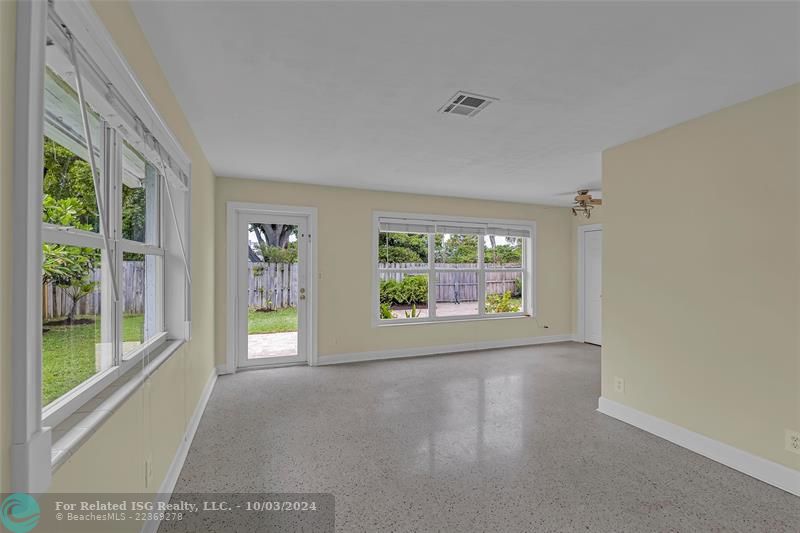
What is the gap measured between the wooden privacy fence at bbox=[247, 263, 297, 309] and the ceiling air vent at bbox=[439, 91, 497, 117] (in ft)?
10.0

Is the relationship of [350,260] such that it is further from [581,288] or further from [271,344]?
[581,288]

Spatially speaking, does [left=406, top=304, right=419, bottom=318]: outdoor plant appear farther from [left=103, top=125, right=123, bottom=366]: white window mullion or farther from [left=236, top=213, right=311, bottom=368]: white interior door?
[left=103, top=125, right=123, bottom=366]: white window mullion

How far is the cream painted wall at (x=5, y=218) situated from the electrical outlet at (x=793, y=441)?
3.45 meters

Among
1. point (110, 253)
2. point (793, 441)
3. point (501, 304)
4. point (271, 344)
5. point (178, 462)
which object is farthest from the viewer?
point (501, 304)

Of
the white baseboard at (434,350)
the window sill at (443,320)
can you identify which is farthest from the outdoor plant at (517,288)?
the white baseboard at (434,350)

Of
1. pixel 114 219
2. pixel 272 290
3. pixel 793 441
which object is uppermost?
pixel 114 219

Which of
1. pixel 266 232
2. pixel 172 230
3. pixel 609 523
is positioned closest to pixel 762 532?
pixel 609 523

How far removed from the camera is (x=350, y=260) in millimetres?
5109

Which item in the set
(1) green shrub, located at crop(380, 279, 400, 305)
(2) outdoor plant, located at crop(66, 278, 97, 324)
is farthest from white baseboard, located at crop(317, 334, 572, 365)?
(2) outdoor plant, located at crop(66, 278, 97, 324)

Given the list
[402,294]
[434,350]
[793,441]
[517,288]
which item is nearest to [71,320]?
[793,441]

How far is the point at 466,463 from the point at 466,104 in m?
2.34

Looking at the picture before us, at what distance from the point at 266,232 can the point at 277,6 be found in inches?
138

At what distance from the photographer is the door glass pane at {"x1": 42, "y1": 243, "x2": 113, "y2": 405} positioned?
1226mm

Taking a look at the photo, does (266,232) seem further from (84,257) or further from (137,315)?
(84,257)
